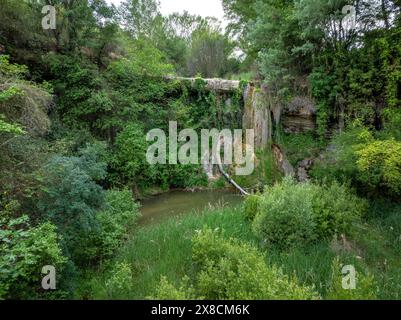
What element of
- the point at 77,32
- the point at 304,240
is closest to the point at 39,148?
the point at 304,240

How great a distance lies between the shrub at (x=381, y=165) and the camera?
587 centimetres

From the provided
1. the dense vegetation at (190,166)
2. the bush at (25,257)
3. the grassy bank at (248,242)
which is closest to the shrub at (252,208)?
the dense vegetation at (190,166)

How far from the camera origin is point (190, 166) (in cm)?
1229

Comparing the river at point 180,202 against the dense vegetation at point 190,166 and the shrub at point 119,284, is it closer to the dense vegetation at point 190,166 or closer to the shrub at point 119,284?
the dense vegetation at point 190,166

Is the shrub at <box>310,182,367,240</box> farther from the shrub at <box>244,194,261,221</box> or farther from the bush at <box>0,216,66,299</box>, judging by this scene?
the bush at <box>0,216,66,299</box>

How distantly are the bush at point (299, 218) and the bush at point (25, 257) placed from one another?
3.30 meters

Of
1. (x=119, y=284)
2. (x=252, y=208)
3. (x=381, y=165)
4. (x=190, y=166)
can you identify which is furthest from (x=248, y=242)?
(x=190, y=166)

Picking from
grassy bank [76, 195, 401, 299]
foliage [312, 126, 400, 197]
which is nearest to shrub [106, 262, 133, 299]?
grassy bank [76, 195, 401, 299]

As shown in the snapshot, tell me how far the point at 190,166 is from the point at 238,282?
9.24 meters

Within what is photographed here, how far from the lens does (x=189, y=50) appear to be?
64.6ft

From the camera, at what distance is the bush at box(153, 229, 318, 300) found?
288 centimetres

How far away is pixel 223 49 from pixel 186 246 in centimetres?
1589

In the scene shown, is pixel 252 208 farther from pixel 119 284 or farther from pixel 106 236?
pixel 119 284
